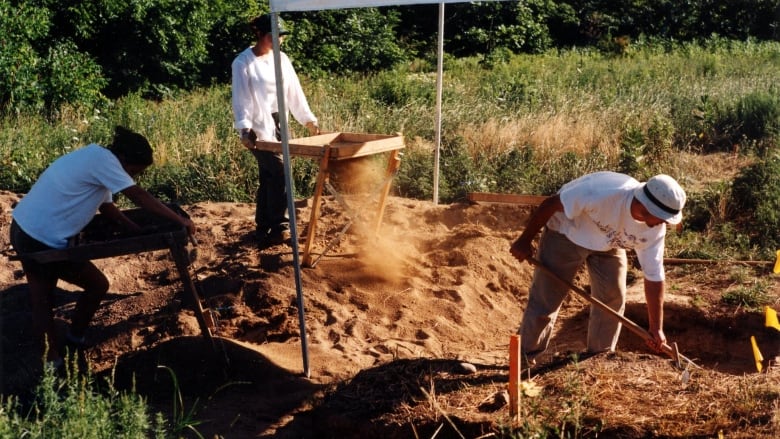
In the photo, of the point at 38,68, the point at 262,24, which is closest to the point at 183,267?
the point at 262,24

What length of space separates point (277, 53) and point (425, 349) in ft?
8.00

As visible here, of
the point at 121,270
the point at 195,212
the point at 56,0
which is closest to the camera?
the point at 121,270

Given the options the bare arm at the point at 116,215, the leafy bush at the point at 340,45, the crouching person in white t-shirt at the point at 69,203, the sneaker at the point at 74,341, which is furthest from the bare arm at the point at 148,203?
the leafy bush at the point at 340,45

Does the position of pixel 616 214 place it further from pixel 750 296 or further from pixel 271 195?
pixel 271 195

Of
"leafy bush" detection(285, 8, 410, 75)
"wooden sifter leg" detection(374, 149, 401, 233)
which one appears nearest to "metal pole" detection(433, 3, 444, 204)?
"wooden sifter leg" detection(374, 149, 401, 233)

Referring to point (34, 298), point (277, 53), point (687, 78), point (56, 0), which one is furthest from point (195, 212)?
point (687, 78)

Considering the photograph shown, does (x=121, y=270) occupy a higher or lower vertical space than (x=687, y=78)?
lower

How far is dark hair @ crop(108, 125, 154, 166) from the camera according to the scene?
5.55m

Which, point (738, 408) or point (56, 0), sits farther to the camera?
point (56, 0)

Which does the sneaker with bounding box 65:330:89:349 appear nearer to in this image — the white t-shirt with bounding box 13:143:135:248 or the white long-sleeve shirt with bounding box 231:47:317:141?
the white t-shirt with bounding box 13:143:135:248

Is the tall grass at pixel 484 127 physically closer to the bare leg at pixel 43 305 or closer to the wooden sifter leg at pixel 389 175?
the wooden sifter leg at pixel 389 175

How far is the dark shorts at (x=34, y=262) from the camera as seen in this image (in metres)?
5.65

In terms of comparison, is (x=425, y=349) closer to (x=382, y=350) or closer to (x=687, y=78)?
(x=382, y=350)

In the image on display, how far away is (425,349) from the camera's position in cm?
644
